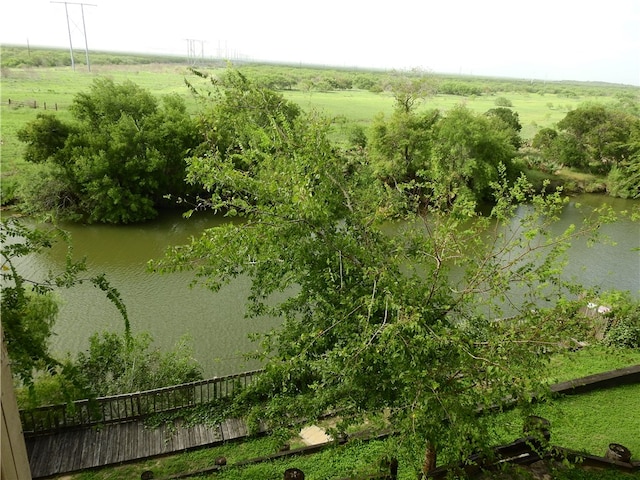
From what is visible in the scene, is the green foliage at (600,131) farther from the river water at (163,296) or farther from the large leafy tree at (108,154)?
the large leafy tree at (108,154)

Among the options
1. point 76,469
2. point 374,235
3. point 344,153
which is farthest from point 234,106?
point 76,469

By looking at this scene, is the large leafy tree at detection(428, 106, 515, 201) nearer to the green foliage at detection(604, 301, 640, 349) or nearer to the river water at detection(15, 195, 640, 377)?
the river water at detection(15, 195, 640, 377)

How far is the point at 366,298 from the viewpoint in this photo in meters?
3.69

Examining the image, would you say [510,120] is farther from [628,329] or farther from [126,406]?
[126,406]

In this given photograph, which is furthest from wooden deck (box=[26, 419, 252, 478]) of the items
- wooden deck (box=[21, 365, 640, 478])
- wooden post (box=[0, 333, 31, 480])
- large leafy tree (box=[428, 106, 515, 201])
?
large leafy tree (box=[428, 106, 515, 201])

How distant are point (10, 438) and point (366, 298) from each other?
2733mm

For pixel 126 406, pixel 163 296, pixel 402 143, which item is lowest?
pixel 163 296

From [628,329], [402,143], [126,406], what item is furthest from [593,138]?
[126,406]

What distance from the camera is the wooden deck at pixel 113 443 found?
641 centimetres

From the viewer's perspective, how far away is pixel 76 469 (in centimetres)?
634

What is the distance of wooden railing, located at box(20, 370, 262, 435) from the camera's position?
675 centimetres

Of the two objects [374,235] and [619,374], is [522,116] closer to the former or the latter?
[619,374]

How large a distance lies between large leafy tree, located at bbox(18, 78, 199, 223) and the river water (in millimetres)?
1042

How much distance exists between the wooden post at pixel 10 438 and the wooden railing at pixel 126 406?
5349 millimetres
